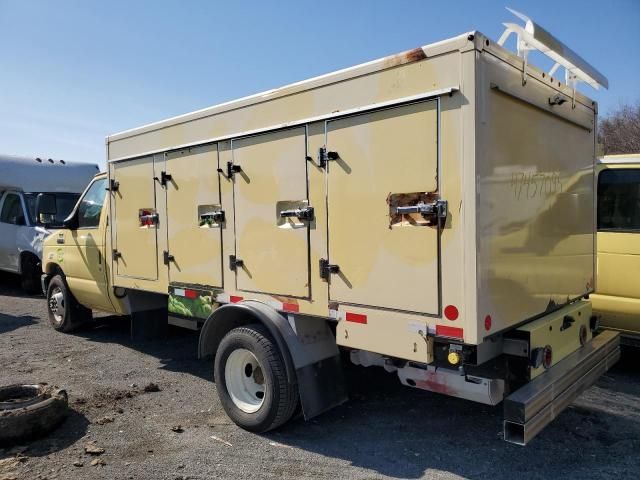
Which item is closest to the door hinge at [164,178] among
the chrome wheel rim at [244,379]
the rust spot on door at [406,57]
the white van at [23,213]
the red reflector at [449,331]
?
the chrome wheel rim at [244,379]

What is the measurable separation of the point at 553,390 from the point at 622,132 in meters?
26.1

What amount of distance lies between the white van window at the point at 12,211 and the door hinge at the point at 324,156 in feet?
32.3

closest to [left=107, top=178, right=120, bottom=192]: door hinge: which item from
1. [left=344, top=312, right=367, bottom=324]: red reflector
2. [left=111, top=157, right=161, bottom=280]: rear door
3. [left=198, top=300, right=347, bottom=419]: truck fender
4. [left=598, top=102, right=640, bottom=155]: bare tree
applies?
[left=111, top=157, right=161, bottom=280]: rear door

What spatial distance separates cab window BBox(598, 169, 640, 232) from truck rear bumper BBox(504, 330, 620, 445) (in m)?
1.58

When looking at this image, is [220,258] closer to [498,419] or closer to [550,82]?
[498,419]

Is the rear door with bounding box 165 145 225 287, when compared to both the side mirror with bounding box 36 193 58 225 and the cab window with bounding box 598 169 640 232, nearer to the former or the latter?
the side mirror with bounding box 36 193 58 225

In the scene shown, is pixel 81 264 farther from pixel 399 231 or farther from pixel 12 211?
pixel 12 211

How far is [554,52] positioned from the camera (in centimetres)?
378

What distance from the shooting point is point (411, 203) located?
10.9ft

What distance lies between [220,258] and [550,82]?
3.04m

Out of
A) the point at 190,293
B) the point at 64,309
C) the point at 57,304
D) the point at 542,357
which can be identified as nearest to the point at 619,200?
the point at 542,357

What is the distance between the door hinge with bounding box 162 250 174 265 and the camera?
206 inches

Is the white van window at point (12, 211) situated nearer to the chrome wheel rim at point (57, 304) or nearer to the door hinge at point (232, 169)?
the chrome wheel rim at point (57, 304)

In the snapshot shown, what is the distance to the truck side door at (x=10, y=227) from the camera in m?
11.4
